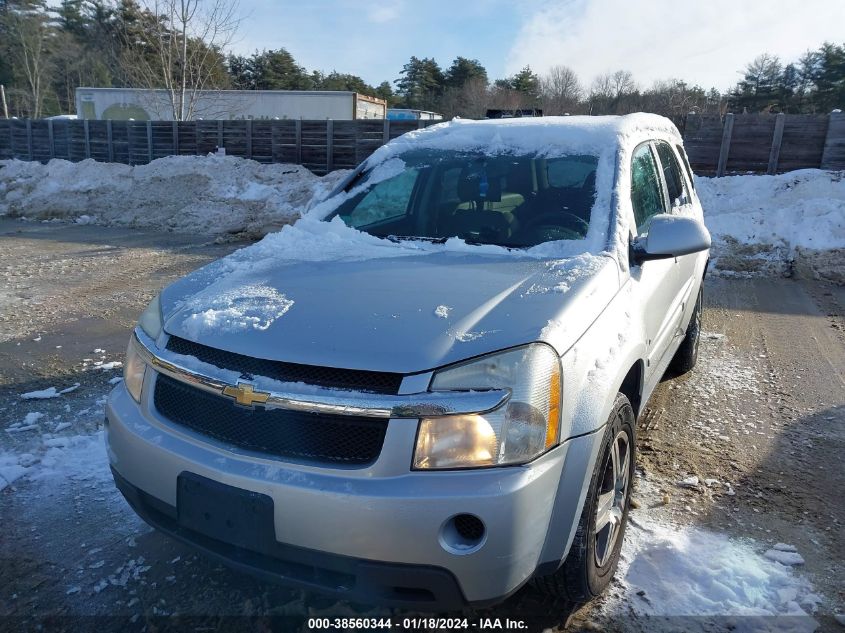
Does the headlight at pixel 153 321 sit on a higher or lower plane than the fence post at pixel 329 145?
lower

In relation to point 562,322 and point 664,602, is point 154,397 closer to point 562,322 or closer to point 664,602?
point 562,322

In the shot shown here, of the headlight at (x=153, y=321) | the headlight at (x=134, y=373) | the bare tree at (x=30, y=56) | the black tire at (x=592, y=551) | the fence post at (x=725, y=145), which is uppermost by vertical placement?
the bare tree at (x=30, y=56)

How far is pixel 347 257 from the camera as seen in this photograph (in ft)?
9.33

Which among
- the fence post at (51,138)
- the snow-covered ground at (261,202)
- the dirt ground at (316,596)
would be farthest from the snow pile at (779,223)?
the fence post at (51,138)

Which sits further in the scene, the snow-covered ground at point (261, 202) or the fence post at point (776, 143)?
the fence post at point (776, 143)

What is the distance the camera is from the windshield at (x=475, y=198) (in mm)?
3043

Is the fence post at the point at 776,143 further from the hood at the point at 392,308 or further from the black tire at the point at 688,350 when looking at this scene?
the hood at the point at 392,308

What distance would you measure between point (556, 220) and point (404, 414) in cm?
160

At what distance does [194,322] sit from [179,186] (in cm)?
1542

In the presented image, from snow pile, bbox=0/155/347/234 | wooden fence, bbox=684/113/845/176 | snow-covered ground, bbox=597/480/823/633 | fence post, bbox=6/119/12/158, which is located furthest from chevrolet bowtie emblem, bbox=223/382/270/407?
fence post, bbox=6/119/12/158

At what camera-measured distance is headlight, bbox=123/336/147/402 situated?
2.34m

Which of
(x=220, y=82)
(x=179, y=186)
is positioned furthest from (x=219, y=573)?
(x=220, y=82)

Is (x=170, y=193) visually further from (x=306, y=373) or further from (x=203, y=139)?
(x=306, y=373)

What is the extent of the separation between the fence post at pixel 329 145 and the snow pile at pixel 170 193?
2.62ft
